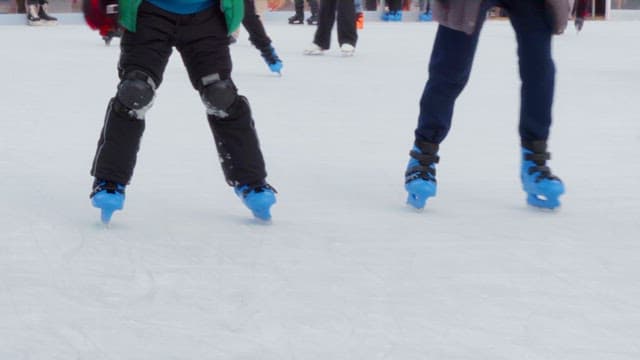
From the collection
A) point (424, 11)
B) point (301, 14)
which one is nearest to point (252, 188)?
point (301, 14)

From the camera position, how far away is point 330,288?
2578 mm

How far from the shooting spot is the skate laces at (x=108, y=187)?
10.4ft

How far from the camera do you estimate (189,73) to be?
3209mm

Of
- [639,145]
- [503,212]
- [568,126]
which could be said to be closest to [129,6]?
[503,212]

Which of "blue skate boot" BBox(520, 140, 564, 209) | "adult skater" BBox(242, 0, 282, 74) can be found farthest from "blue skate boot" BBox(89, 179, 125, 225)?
"adult skater" BBox(242, 0, 282, 74)

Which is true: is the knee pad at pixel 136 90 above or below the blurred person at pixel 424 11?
above

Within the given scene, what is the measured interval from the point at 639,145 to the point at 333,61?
488cm

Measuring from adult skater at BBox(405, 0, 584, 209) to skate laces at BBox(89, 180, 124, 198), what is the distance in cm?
73

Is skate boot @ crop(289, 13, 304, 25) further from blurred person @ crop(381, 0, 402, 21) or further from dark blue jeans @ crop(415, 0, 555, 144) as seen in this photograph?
dark blue jeans @ crop(415, 0, 555, 144)

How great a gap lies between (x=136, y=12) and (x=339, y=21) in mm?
7113

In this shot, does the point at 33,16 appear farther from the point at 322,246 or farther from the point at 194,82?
the point at 322,246

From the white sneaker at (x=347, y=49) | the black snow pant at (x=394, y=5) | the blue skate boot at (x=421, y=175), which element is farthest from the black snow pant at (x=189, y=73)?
the black snow pant at (x=394, y=5)

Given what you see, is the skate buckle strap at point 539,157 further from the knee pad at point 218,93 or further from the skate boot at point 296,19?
the skate boot at point 296,19

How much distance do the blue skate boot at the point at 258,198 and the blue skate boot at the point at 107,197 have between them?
285 millimetres
